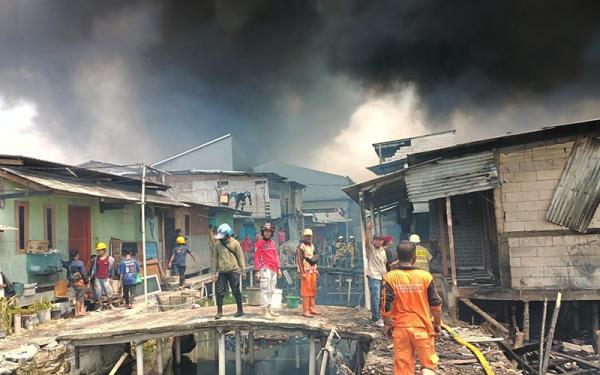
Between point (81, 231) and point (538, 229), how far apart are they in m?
12.3

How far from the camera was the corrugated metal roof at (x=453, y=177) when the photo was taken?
10.0m

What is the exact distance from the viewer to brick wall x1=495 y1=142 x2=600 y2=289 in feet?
31.8

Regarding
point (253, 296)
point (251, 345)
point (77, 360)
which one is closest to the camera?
point (77, 360)

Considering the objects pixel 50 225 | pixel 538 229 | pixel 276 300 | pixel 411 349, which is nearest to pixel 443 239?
pixel 538 229

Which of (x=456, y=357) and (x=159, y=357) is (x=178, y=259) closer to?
(x=159, y=357)

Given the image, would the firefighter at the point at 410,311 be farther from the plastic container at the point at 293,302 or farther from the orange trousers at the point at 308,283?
the plastic container at the point at 293,302

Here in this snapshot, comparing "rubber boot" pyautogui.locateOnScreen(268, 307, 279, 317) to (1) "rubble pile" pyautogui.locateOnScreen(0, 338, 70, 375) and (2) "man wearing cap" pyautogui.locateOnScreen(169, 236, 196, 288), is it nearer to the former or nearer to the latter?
(1) "rubble pile" pyautogui.locateOnScreen(0, 338, 70, 375)

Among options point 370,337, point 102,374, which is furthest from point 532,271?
point 102,374

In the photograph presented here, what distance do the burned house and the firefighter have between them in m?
5.52

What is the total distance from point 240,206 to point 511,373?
24.4m

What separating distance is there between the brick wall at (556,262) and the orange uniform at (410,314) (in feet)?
20.0

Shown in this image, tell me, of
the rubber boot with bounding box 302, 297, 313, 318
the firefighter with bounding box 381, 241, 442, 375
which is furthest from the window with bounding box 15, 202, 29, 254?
the firefighter with bounding box 381, 241, 442, 375

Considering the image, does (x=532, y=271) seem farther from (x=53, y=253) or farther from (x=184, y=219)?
(x=184, y=219)

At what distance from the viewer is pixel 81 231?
43.2ft
